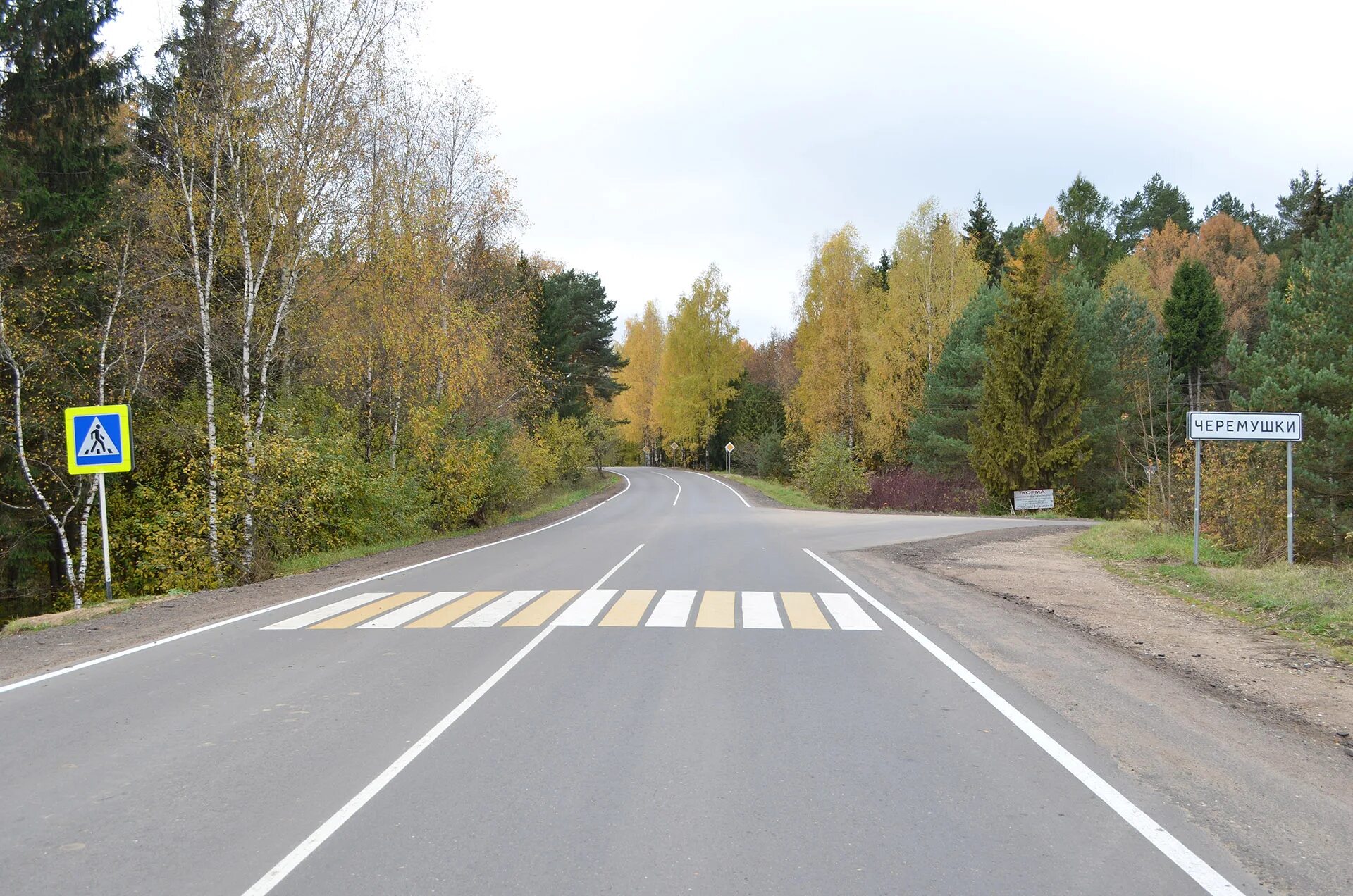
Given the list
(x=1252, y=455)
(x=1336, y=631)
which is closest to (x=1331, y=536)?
(x=1252, y=455)

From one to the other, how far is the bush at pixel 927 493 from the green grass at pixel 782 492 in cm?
295

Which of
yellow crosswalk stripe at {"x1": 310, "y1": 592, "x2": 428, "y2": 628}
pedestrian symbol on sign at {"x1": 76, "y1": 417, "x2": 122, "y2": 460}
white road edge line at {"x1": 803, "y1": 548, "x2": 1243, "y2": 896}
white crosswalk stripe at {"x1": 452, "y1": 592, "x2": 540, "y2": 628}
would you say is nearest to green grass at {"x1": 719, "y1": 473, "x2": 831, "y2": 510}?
white crosswalk stripe at {"x1": 452, "y1": 592, "x2": 540, "y2": 628}

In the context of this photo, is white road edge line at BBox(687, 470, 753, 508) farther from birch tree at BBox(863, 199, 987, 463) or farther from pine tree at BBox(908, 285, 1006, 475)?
pine tree at BBox(908, 285, 1006, 475)

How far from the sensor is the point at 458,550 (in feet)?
60.7

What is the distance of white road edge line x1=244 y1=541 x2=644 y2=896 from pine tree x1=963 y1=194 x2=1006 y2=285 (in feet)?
161

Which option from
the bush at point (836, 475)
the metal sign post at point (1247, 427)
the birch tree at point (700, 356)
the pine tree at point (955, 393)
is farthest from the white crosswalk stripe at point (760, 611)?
the birch tree at point (700, 356)

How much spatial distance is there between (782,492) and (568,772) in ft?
140

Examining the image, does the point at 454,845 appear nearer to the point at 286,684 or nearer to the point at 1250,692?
the point at 286,684

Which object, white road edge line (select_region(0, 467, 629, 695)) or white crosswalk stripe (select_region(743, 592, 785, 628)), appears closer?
white road edge line (select_region(0, 467, 629, 695))

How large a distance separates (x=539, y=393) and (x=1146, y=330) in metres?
30.7

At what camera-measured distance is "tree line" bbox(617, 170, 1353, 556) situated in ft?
62.5

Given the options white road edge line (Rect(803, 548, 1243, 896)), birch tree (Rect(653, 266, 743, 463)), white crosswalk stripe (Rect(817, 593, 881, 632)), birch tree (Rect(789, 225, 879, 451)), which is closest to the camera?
white road edge line (Rect(803, 548, 1243, 896))

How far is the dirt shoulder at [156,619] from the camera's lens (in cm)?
824

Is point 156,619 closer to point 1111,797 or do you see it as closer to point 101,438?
point 101,438
